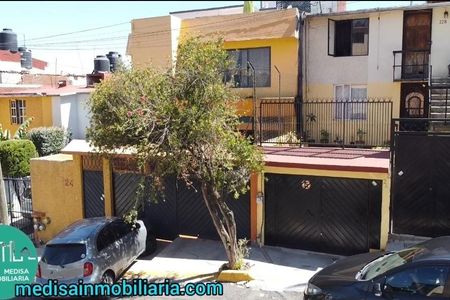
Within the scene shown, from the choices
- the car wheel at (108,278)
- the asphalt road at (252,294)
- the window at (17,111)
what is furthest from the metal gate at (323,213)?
the window at (17,111)

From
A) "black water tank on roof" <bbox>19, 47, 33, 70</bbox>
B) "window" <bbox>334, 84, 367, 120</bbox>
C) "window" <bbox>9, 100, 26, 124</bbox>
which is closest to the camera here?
"window" <bbox>334, 84, 367, 120</bbox>

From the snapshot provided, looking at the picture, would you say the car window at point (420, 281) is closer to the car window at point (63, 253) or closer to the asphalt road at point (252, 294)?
the asphalt road at point (252, 294)

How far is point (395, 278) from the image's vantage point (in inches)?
267

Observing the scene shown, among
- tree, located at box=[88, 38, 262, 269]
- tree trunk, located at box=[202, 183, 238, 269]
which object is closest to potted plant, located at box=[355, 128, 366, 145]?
tree, located at box=[88, 38, 262, 269]

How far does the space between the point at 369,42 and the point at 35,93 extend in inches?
663

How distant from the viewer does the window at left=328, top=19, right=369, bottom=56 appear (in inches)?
754

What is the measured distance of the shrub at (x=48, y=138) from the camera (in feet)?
73.7

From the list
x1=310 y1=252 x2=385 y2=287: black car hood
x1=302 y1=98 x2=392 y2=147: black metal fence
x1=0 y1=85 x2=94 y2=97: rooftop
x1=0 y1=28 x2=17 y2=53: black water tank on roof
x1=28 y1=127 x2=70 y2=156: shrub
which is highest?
x1=0 y1=28 x2=17 y2=53: black water tank on roof

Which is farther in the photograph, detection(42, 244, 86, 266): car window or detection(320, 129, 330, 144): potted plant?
detection(320, 129, 330, 144): potted plant

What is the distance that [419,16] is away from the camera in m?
18.2

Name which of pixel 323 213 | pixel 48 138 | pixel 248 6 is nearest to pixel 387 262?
pixel 323 213

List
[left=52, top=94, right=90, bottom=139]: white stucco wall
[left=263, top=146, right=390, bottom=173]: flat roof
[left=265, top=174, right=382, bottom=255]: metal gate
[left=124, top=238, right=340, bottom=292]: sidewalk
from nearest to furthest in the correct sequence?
1. [left=124, top=238, right=340, bottom=292]: sidewalk
2. [left=263, top=146, right=390, bottom=173]: flat roof
3. [left=265, top=174, right=382, bottom=255]: metal gate
4. [left=52, top=94, right=90, bottom=139]: white stucco wall

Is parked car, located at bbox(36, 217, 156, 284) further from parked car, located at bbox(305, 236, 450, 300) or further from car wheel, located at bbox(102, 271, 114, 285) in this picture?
parked car, located at bbox(305, 236, 450, 300)

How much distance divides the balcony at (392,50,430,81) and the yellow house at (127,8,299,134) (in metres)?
4.19
